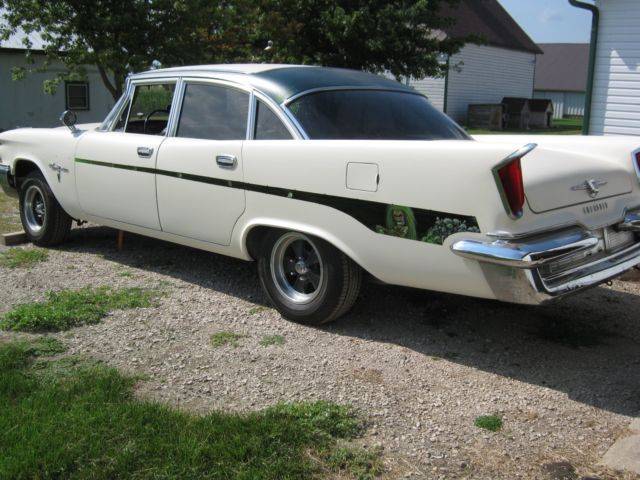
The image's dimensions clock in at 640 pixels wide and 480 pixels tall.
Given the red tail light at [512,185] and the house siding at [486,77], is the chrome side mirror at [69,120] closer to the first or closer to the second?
the red tail light at [512,185]

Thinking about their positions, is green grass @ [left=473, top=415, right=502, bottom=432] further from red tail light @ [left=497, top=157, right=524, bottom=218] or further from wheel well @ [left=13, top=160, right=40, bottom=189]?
wheel well @ [left=13, top=160, right=40, bottom=189]

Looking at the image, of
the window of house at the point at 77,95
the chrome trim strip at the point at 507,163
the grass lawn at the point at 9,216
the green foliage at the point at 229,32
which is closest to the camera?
the chrome trim strip at the point at 507,163

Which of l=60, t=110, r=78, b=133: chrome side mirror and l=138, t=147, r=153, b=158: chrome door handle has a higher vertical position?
l=60, t=110, r=78, b=133: chrome side mirror

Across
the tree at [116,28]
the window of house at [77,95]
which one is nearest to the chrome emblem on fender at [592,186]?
the tree at [116,28]

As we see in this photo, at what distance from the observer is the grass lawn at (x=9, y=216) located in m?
7.90

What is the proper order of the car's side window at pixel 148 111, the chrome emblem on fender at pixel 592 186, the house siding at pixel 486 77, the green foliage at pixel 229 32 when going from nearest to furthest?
1. the chrome emblem on fender at pixel 592 186
2. the car's side window at pixel 148 111
3. the green foliage at pixel 229 32
4. the house siding at pixel 486 77

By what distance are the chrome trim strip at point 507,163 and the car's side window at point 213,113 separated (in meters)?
1.98

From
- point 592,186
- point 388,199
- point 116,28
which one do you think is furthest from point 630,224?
point 116,28

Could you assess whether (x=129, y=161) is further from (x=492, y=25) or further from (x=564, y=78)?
(x=564, y=78)

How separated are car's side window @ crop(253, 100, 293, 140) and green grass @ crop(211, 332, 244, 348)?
133 cm

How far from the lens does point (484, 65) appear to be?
113 ft

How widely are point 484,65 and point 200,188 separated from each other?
103ft

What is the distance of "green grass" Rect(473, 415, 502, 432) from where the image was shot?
3.48 metres

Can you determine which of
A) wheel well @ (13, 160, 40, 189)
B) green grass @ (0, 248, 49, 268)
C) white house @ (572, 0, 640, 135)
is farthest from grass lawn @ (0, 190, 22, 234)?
white house @ (572, 0, 640, 135)
